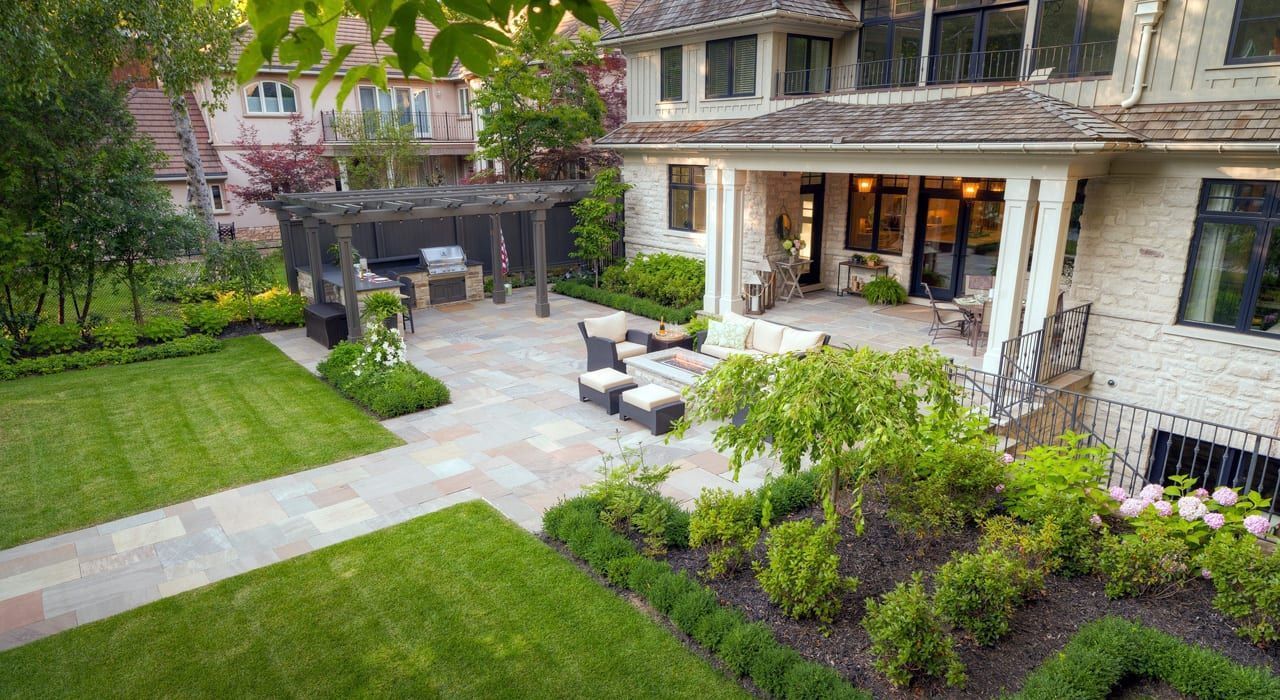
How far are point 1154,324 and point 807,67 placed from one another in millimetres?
8098

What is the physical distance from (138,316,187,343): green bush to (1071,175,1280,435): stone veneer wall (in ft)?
51.0

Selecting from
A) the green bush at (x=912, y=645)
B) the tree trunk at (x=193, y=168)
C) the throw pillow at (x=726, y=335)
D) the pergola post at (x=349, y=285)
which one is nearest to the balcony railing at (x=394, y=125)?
the tree trunk at (x=193, y=168)

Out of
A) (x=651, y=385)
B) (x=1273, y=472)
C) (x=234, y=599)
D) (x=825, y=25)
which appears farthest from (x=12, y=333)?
(x=1273, y=472)

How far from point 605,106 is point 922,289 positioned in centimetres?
1103

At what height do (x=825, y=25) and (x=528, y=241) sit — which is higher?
(x=825, y=25)

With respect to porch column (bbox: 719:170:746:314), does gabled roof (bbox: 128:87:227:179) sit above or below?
above

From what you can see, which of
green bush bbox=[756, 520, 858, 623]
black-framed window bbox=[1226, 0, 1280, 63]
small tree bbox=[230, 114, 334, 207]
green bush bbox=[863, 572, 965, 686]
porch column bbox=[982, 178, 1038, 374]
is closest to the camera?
green bush bbox=[863, 572, 965, 686]

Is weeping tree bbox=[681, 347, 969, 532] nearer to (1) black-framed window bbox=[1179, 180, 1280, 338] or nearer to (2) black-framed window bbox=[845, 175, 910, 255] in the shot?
(1) black-framed window bbox=[1179, 180, 1280, 338]

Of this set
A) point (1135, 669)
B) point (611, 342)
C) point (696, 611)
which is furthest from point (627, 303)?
point (1135, 669)

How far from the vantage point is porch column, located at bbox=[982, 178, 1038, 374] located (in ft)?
33.5

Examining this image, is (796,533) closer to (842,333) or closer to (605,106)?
(842,333)

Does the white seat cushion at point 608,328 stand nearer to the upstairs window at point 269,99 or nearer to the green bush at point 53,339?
the green bush at point 53,339

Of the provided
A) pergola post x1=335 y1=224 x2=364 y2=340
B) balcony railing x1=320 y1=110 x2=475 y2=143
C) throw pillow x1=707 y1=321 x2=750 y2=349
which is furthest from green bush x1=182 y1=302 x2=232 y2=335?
throw pillow x1=707 y1=321 x2=750 y2=349

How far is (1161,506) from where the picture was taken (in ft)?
19.5
